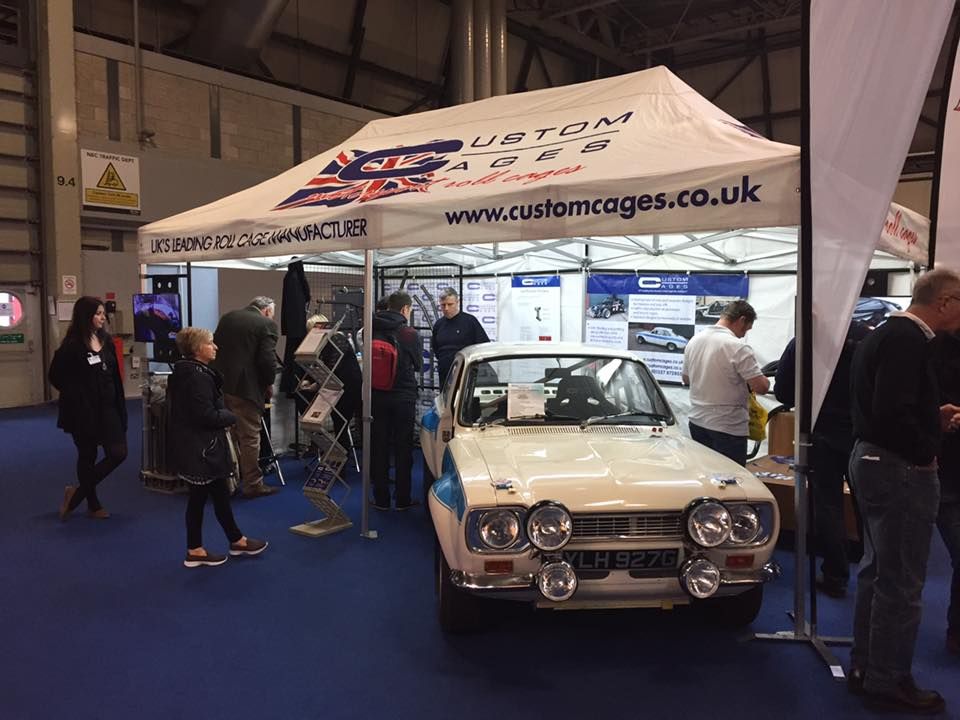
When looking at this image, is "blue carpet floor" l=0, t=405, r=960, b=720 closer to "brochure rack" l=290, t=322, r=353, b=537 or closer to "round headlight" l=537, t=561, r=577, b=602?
"brochure rack" l=290, t=322, r=353, b=537

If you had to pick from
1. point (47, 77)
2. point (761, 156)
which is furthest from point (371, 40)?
point (761, 156)

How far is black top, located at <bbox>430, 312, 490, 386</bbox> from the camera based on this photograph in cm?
763

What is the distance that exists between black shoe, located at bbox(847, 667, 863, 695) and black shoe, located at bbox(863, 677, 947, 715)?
0.18 ft

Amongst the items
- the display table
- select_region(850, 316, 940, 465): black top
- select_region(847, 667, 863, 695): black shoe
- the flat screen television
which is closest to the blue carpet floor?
select_region(847, 667, 863, 695): black shoe

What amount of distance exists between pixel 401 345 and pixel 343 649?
2812 mm

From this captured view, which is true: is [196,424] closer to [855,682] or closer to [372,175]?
[372,175]

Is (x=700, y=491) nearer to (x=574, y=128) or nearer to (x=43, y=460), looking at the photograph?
(x=574, y=128)

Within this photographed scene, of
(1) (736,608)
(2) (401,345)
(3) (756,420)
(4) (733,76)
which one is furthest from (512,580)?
(4) (733,76)

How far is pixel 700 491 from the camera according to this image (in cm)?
332

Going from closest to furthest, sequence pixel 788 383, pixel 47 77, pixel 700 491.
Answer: pixel 700 491 → pixel 788 383 → pixel 47 77

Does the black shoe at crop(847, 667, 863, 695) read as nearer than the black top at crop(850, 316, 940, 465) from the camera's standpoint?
No

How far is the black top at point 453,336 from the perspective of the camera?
25.0 ft

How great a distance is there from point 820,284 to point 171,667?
12.2 ft

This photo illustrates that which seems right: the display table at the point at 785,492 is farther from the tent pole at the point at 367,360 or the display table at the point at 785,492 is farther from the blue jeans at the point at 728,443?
the tent pole at the point at 367,360
